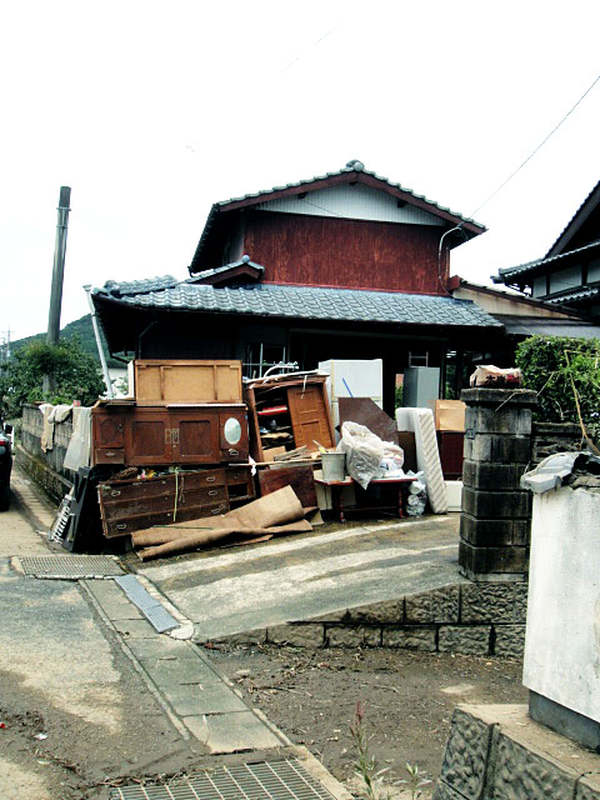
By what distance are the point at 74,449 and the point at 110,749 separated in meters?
8.14

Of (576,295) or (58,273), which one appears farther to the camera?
(58,273)

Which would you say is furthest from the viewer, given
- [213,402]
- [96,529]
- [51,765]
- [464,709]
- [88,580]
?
[213,402]

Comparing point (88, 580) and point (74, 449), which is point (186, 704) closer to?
point (88, 580)

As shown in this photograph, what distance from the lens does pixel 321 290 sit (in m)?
16.0

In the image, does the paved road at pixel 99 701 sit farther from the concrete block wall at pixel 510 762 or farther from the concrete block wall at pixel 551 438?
the concrete block wall at pixel 551 438

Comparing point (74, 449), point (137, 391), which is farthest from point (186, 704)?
point (74, 449)

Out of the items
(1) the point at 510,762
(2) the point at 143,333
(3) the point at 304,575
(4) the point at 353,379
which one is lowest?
(3) the point at 304,575

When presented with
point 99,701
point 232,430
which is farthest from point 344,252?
point 99,701

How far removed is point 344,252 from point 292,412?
656 centimetres

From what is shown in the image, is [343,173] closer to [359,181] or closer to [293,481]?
[359,181]

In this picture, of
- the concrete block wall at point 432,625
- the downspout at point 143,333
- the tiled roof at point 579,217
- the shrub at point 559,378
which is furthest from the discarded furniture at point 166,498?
the tiled roof at point 579,217

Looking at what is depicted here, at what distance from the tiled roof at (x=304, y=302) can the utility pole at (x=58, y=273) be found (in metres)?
11.5

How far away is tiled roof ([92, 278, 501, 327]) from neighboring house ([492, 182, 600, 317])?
3.48 meters

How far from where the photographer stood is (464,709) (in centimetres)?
326
